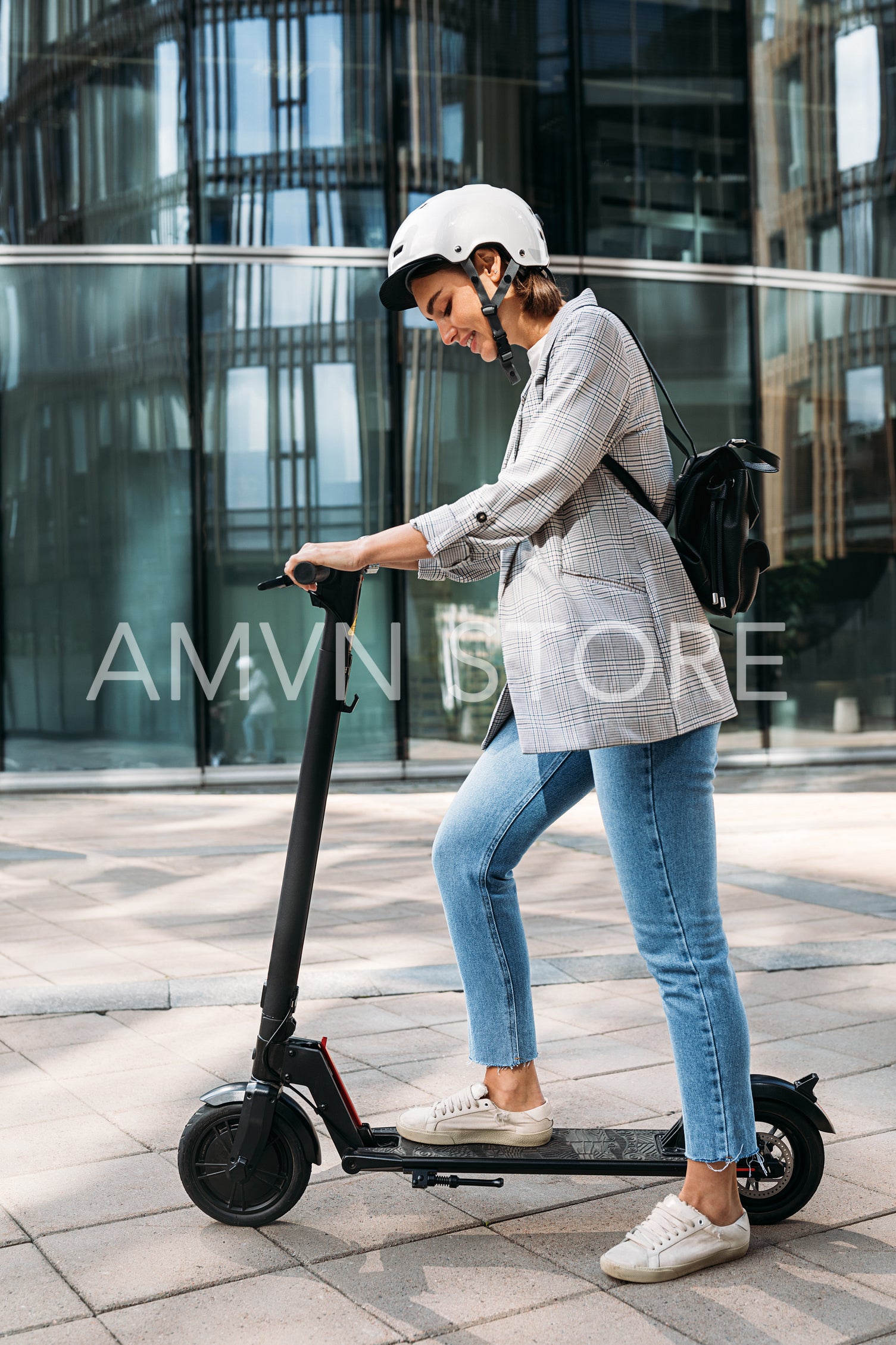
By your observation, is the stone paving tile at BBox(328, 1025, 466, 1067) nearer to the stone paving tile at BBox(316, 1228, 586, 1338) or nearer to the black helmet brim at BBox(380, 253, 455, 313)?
the stone paving tile at BBox(316, 1228, 586, 1338)

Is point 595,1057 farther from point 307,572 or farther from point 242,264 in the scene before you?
point 242,264

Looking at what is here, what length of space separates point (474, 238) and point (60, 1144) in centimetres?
217

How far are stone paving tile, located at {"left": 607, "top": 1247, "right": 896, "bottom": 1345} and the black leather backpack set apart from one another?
1.18 metres

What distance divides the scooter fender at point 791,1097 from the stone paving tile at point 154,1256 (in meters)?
0.95

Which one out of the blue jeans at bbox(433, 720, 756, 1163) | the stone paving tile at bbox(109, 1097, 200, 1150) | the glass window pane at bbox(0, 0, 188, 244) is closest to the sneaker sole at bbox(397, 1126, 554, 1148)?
the blue jeans at bbox(433, 720, 756, 1163)

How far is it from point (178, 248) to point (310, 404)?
1714mm

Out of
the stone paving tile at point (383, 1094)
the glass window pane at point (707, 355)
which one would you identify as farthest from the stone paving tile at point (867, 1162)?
the glass window pane at point (707, 355)

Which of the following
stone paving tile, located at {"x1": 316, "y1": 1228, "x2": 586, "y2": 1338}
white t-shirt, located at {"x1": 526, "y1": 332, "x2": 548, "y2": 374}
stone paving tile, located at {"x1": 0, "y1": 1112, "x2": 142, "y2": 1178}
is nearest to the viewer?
stone paving tile, located at {"x1": 316, "y1": 1228, "x2": 586, "y2": 1338}

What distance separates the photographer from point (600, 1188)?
2.87 m

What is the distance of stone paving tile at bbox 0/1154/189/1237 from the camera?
2713 millimetres

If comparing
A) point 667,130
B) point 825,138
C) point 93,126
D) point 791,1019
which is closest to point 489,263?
point 791,1019

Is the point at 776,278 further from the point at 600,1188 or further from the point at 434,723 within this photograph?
the point at 600,1188

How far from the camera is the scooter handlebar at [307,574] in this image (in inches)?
98.1

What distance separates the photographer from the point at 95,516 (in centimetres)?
1196
